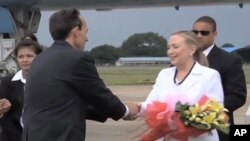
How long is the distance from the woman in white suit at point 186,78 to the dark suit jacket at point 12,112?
Result: 111 cm

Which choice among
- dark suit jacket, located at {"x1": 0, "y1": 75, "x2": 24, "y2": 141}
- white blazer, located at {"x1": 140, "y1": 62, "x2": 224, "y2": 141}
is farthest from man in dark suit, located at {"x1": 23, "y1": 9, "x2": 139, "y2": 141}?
dark suit jacket, located at {"x1": 0, "y1": 75, "x2": 24, "y2": 141}

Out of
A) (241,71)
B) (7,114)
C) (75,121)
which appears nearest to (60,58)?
(75,121)

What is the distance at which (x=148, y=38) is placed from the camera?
274ft

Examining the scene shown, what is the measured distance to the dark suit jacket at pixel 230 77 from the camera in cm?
491

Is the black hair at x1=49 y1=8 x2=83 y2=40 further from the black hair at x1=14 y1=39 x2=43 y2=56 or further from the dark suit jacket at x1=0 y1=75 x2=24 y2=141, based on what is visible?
the dark suit jacket at x1=0 y1=75 x2=24 y2=141

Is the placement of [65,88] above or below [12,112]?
above

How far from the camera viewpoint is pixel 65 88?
372 centimetres

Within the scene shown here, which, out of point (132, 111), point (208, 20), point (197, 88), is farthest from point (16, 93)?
point (208, 20)

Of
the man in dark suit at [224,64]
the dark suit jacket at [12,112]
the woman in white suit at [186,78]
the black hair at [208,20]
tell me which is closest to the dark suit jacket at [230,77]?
the man in dark suit at [224,64]

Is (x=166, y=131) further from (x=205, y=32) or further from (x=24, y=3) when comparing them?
(x=24, y=3)

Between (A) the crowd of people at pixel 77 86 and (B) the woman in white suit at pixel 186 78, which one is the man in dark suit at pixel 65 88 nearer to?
(A) the crowd of people at pixel 77 86

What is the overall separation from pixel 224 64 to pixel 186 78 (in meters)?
0.89

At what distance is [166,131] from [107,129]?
9.27m

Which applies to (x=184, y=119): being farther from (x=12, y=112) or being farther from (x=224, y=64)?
(x=12, y=112)
